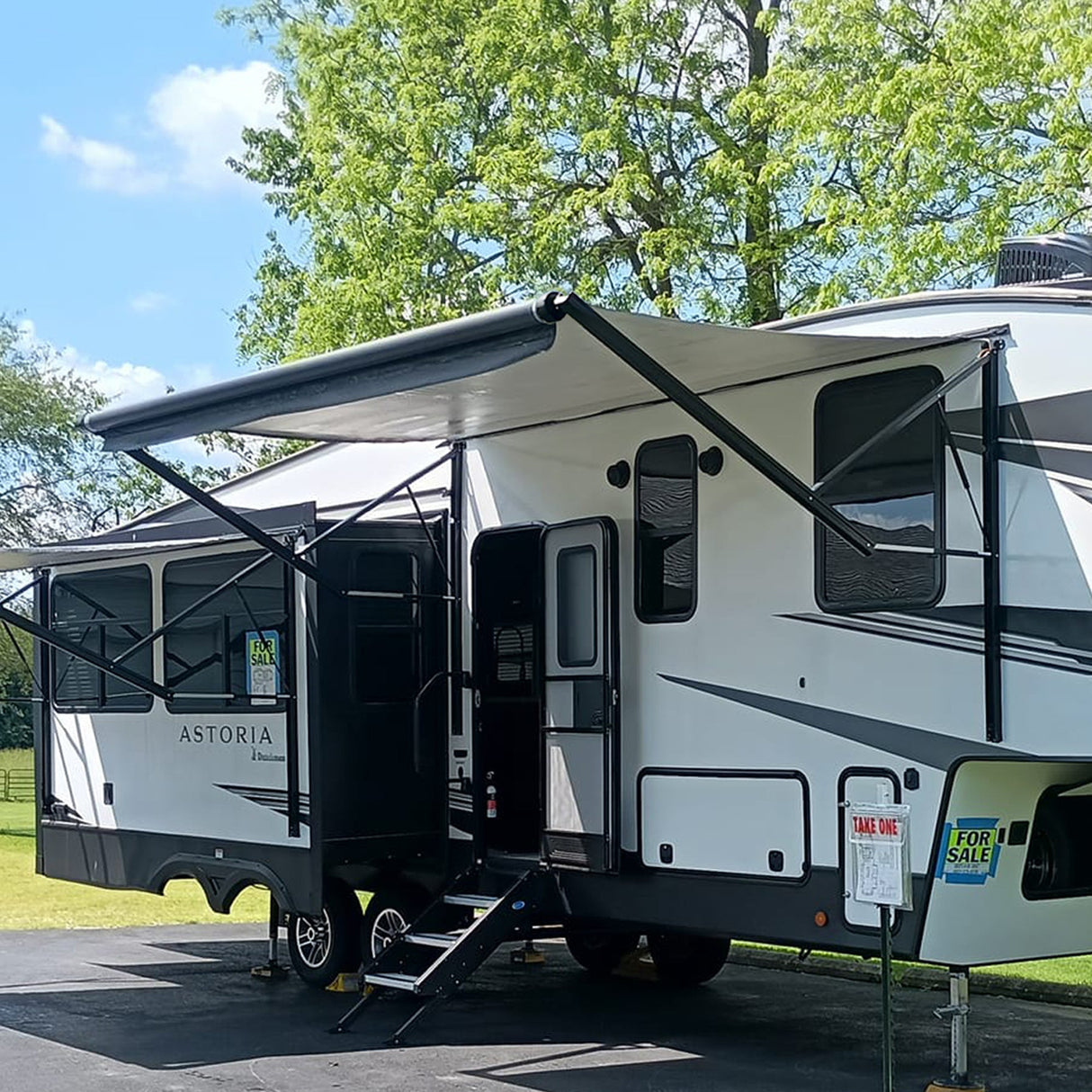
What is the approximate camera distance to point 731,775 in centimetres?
817

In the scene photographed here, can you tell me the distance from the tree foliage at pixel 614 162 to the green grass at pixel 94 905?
5.27 m

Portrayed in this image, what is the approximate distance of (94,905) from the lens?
15.8 meters

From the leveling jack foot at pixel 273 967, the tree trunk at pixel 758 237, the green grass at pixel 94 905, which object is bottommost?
the green grass at pixel 94 905

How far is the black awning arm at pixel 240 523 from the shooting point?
8.97 meters

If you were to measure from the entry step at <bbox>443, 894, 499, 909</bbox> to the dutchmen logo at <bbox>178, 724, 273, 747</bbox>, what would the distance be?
1437mm

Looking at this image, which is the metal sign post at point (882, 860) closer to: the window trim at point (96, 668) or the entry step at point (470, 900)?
the entry step at point (470, 900)

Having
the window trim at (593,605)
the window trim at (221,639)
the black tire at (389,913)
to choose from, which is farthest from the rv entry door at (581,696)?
the window trim at (221,639)

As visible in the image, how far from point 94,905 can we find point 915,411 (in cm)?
1076

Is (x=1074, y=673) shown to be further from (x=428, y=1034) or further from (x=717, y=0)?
(x=717, y=0)

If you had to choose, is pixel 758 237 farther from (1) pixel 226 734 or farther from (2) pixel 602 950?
(1) pixel 226 734

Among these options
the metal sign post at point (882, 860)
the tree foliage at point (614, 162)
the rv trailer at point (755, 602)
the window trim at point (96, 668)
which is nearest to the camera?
the metal sign post at point (882, 860)

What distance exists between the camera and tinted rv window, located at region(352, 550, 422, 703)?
992cm

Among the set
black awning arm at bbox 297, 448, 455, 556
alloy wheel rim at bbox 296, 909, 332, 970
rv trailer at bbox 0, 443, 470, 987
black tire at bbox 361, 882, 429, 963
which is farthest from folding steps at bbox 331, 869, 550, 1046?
black awning arm at bbox 297, 448, 455, 556

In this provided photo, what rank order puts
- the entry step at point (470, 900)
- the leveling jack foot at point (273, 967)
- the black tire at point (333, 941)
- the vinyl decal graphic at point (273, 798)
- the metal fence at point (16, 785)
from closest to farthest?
the entry step at point (470, 900), the vinyl decal graphic at point (273, 798), the black tire at point (333, 941), the leveling jack foot at point (273, 967), the metal fence at point (16, 785)
